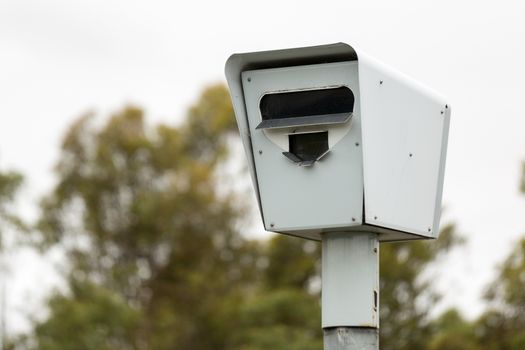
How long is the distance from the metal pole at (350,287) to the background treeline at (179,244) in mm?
24485

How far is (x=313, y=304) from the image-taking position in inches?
1109

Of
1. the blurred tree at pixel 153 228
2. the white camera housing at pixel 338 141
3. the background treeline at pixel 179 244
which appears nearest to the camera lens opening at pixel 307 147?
the white camera housing at pixel 338 141

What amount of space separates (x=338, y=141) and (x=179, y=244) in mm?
30006

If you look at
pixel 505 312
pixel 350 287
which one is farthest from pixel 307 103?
pixel 505 312

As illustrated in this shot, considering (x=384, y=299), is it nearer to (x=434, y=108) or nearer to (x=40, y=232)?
(x=40, y=232)

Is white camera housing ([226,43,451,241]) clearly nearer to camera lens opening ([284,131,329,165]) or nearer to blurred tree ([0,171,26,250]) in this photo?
camera lens opening ([284,131,329,165])

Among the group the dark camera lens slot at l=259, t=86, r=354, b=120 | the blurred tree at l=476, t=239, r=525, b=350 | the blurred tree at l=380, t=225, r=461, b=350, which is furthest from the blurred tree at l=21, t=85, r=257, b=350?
the dark camera lens slot at l=259, t=86, r=354, b=120

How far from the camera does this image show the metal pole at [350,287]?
3.83 meters

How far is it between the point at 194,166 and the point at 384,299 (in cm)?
777

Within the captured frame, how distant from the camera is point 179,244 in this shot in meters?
33.7

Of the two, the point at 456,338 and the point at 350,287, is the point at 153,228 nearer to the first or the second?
the point at 456,338

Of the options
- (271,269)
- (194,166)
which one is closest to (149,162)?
(194,166)

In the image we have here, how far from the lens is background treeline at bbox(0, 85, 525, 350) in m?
29.1

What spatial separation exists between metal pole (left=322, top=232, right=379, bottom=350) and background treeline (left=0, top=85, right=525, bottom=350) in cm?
2448
